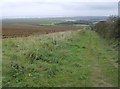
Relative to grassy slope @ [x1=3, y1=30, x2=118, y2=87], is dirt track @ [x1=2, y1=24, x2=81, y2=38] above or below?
below

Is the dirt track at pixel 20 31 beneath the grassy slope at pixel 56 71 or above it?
beneath

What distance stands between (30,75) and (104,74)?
3.06 meters

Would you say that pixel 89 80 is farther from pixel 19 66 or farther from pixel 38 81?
pixel 19 66

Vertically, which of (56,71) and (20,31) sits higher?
(56,71)

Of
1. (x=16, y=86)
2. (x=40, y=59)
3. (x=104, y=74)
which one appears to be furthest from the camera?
(x=40, y=59)

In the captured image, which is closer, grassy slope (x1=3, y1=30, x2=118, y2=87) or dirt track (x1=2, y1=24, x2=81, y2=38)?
grassy slope (x1=3, y1=30, x2=118, y2=87)

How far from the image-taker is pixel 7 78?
10703mm

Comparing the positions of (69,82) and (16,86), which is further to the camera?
(69,82)

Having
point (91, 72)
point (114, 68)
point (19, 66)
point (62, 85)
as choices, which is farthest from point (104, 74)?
point (19, 66)

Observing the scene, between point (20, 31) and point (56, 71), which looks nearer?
point (56, 71)

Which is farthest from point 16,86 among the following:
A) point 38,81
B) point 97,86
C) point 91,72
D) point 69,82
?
point 91,72

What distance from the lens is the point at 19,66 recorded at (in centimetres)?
1216

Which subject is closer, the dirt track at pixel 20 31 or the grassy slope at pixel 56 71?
the grassy slope at pixel 56 71

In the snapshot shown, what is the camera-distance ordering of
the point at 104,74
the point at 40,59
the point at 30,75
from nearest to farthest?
the point at 30,75, the point at 104,74, the point at 40,59
